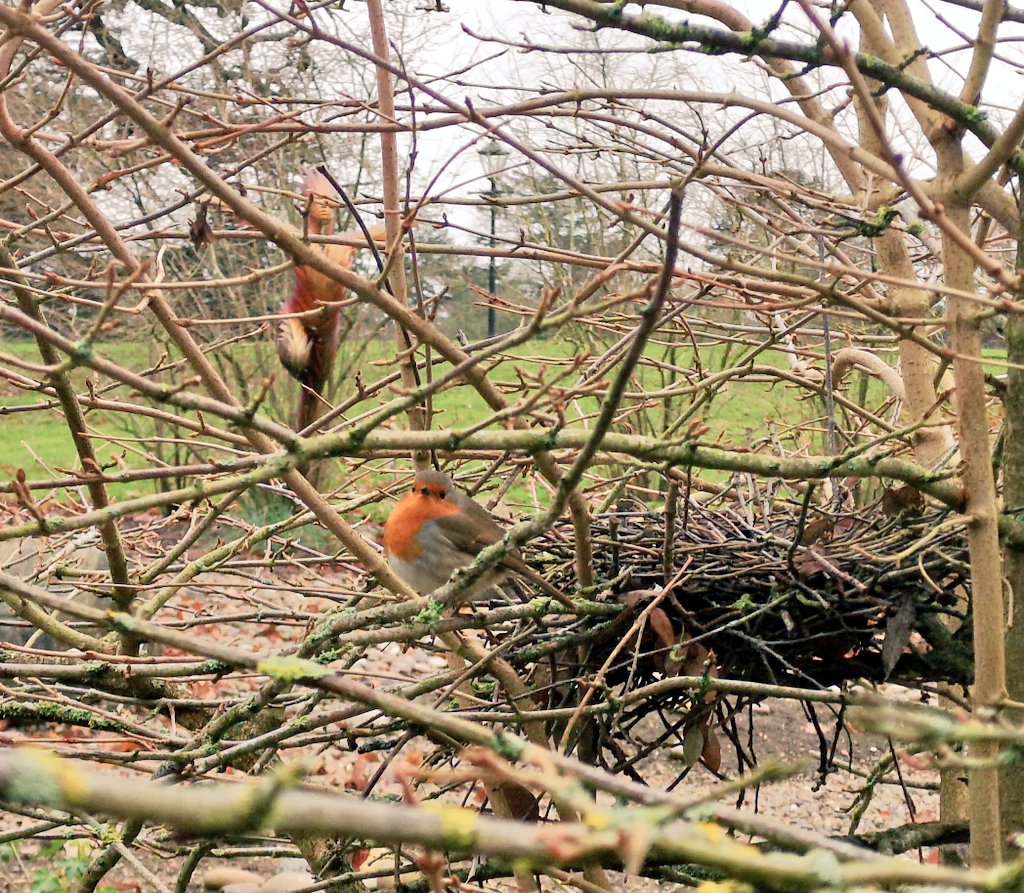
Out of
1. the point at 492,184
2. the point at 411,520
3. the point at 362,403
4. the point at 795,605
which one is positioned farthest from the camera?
the point at 362,403

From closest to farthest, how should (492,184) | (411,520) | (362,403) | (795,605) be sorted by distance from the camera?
(795,605)
(411,520)
(492,184)
(362,403)

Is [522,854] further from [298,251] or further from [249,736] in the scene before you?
[249,736]

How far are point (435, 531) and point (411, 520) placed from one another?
65mm

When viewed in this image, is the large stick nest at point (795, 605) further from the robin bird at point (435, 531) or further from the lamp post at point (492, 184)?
the lamp post at point (492, 184)

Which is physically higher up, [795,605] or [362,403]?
[362,403]

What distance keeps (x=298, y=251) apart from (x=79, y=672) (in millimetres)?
905

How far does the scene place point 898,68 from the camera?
161 cm

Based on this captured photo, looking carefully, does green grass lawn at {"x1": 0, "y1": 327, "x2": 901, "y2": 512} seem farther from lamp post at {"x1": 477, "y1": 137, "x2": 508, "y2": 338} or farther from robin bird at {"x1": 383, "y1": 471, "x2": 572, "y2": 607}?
robin bird at {"x1": 383, "y1": 471, "x2": 572, "y2": 607}

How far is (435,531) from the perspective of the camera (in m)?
2.57

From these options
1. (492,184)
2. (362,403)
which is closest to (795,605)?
(492,184)

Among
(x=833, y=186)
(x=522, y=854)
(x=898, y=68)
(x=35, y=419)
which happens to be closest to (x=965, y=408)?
(x=898, y=68)

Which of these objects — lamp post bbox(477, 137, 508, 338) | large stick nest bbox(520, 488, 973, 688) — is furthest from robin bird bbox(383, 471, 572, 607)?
lamp post bbox(477, 137, 508, 338)

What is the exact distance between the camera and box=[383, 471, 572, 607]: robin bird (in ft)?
8.35

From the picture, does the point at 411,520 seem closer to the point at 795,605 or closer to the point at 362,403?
the point at 795,605
